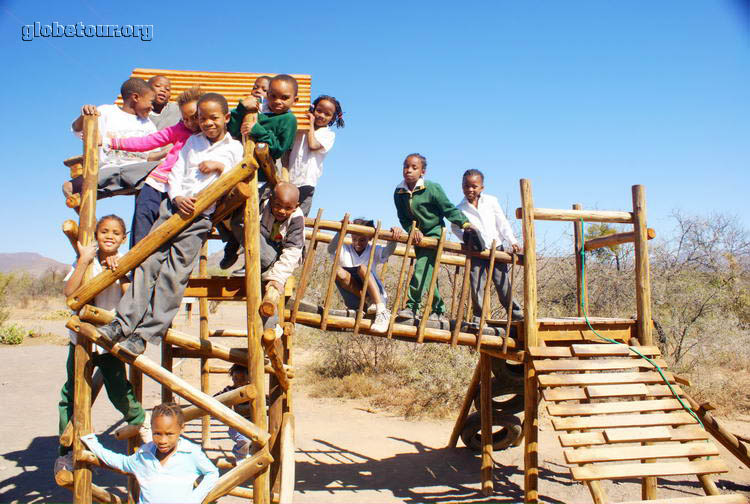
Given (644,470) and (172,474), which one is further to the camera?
(644,470)

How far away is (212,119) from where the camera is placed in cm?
392

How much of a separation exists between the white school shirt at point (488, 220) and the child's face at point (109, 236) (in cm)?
342

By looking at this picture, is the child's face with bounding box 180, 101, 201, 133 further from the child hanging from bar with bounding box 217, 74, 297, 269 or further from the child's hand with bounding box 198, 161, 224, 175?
the child's hand with bounding box 198, 161, 224, 175

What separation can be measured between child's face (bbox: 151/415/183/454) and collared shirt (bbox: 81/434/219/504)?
99 millimetres

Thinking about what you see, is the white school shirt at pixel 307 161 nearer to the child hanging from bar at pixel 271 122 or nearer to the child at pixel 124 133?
the child hanging from bar at pixel 271 122

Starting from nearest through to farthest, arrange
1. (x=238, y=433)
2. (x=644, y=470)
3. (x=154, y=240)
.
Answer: (x=154, y=240) → (x=644, y=470) → (x=238, y=433)

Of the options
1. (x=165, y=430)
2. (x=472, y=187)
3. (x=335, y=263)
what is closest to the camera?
(x=165, y=430)

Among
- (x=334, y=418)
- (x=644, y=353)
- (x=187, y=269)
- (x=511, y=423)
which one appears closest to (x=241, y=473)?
(x=187, y=269)

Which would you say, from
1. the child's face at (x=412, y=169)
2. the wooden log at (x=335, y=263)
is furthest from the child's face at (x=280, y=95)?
the child's face at (x=412, y=169)

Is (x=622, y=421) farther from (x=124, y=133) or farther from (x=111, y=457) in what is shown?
(x=124, y=133)

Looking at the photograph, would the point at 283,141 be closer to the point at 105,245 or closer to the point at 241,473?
the point at 105,245

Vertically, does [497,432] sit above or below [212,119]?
below

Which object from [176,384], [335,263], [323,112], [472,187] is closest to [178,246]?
[176,384]

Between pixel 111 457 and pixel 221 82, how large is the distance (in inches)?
219
